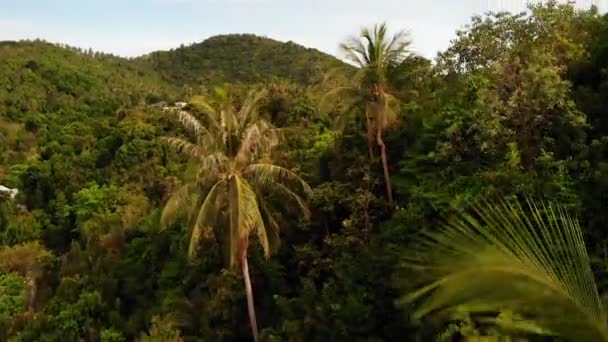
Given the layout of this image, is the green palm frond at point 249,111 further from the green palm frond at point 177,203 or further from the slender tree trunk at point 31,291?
the slender tree trunk at point 31,291

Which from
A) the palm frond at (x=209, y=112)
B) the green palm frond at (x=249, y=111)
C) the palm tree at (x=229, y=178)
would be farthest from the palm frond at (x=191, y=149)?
the green palm frond at (x=249, y=111)

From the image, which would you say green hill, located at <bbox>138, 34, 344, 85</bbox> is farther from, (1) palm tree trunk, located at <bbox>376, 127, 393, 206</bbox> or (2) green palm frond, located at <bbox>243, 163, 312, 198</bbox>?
(2) green palm frond, located at <bbox>243, 163, 312, 198</bbox>

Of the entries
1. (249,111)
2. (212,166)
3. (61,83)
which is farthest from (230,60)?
(212,166)

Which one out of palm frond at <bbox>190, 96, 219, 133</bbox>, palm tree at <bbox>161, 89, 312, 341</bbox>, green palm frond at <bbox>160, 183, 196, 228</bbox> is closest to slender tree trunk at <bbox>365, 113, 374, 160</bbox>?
palm tree at <bbox>161, 89, 312, 341</bbox>

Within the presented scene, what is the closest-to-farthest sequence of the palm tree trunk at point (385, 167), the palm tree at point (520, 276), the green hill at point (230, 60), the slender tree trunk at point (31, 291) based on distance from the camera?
1. the palm tree at point (520, 276)
2. the palm tree trunk at point (385, 167)
3. the slender tree trunk at point (31, 291)
4. the green hill at point (230, 60)

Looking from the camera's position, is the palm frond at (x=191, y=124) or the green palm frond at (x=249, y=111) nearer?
Answer: the palm frond at (x=191, y=124)

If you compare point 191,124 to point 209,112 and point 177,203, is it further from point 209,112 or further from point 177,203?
point 177,203
